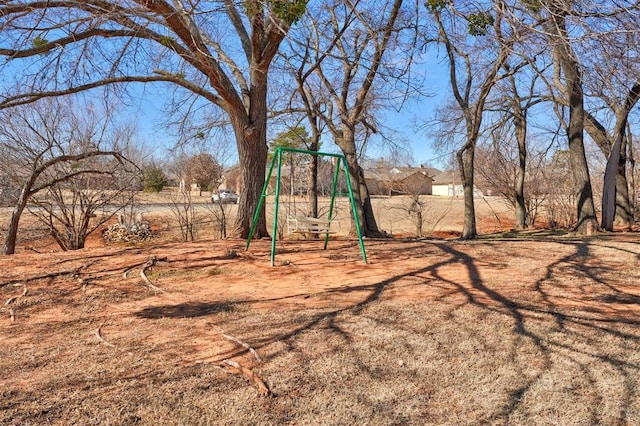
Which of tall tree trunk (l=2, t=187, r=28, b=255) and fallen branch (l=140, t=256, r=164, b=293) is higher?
tall tree trunk (l=2, t=187, r=28, b=255)

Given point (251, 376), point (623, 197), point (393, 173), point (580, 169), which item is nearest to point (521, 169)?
point (623, 197)

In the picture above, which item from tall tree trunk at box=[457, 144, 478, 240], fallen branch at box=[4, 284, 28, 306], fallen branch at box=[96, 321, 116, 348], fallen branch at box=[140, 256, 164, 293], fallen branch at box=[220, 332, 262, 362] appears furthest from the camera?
tall tree trunk at box=[457, 144, 478, 240]

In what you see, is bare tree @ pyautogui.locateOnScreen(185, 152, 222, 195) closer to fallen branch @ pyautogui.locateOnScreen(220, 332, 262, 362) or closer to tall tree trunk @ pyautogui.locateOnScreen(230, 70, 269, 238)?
tall tree trunk @ pyautogui.locateOnScreen(230, 70, 269, 238)

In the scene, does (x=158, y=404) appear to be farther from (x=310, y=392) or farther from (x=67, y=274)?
(x=67, y=274)

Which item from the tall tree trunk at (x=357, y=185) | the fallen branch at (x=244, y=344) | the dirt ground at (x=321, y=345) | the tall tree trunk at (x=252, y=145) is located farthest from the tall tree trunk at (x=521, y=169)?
the fallen branch at (x=244, y=344)

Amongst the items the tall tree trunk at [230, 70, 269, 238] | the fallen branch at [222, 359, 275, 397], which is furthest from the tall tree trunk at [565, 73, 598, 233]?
the fallen branch at [222, 359, 275, 397]

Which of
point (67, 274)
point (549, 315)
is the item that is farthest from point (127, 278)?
point (549, 315)

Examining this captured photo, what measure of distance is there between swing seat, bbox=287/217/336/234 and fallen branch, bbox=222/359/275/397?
307 cm

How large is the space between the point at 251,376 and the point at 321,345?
1.83ft

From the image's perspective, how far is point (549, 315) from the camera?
3283 mm

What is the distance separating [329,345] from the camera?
8.89 feet

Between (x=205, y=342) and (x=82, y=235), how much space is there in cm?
803

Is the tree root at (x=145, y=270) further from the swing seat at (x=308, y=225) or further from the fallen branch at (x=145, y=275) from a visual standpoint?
the swing seat at (x=308, y=225)

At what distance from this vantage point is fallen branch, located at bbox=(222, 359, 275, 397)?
216 centimetres
